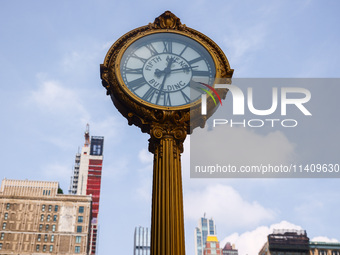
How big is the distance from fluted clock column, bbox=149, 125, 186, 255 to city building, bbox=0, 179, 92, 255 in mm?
79868

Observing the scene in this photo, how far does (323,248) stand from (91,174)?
83419mm

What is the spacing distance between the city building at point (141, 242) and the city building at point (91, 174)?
60.9 feet

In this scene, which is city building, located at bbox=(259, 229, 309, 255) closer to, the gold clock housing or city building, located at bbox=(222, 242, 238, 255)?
city building, located at bbox=(222, 242, 238, 255)

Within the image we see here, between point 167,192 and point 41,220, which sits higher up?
point 41,220

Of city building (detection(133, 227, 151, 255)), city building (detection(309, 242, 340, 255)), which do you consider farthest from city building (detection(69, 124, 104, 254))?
city building (detection(309, 242, 340, 255))

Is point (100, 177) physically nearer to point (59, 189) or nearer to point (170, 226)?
point (59, 189)

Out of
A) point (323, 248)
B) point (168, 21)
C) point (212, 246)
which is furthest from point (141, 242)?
point (168, 21)

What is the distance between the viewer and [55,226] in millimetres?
84938

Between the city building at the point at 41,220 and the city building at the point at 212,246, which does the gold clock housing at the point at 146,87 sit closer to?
the city building at the point at 41,220

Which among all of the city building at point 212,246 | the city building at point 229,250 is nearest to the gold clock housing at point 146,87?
the city building at point 212,246

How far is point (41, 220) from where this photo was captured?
281 ft

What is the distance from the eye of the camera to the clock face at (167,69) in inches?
313

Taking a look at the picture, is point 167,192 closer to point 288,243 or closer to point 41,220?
point 288,243

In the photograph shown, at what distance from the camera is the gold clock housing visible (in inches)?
306
